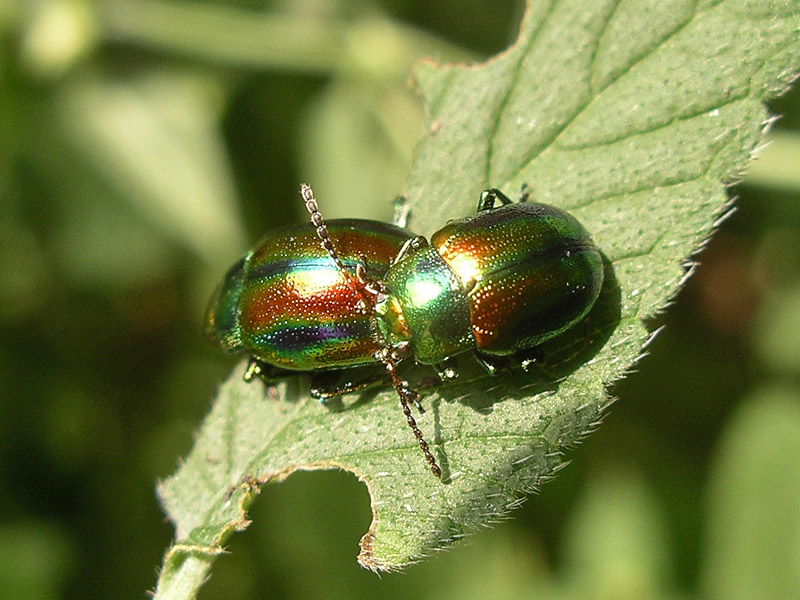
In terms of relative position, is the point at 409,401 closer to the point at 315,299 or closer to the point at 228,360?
the point at 315,299

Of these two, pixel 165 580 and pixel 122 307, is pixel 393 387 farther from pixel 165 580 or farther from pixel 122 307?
pixel 122 307

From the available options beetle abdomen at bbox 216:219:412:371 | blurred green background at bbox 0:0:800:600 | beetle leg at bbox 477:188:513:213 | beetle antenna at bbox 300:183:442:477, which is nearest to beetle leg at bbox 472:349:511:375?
beetle antenna at bbox 300:183:442:477

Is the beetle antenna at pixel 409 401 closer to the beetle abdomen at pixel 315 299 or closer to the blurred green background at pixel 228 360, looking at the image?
the beetle abdomen at pixel 315 299

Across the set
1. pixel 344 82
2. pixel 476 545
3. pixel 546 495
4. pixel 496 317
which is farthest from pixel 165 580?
pixel 344 82

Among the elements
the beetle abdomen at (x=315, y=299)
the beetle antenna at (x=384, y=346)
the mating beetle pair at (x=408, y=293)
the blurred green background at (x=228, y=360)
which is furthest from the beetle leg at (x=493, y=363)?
the blurred green background at (x=228, y=360)


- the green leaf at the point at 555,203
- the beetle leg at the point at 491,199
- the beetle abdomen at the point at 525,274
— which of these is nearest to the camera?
the green leaf at the point at 555,203

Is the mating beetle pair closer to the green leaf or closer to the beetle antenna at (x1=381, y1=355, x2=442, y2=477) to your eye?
the beetle antenna at (x1=381, y1=355, x2=442, y2=477)
